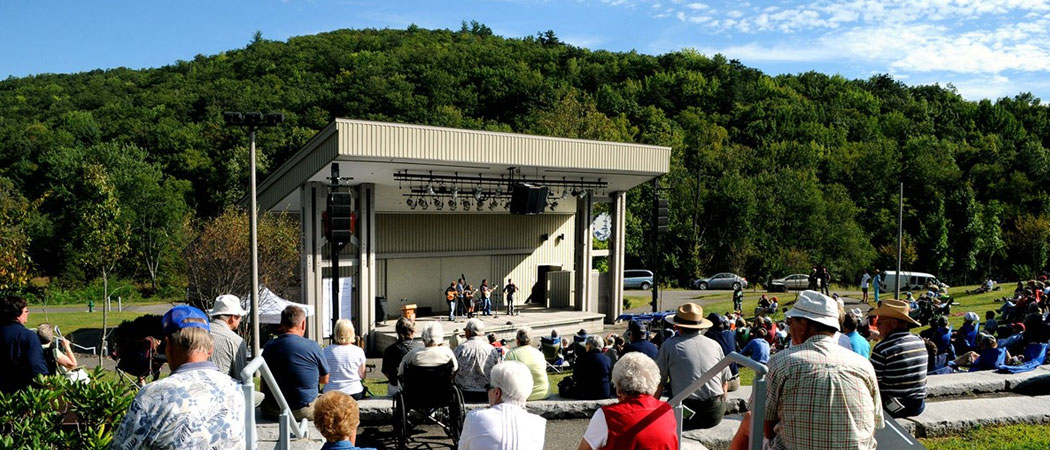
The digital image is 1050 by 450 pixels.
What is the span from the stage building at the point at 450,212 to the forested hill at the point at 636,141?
20818 mm

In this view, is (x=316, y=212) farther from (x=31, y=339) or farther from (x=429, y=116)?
(x=429, y=116)

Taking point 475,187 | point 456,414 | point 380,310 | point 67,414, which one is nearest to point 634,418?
point 456,414

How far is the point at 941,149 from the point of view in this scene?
185 ft

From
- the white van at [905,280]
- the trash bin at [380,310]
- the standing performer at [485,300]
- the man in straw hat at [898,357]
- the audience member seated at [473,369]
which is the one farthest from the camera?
the white van at [905,280]

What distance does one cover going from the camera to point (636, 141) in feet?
188

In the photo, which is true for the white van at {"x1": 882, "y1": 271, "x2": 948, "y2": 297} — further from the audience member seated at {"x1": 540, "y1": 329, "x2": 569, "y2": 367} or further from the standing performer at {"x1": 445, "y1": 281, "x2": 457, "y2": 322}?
the audience member seated at {"x1": 540, "y1": 329, "x2": 569, "y2": 367}

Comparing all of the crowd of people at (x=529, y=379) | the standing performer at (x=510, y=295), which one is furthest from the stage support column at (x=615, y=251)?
the crowd of people at (x=529, y=379)

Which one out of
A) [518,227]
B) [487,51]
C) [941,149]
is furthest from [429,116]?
[941,149]

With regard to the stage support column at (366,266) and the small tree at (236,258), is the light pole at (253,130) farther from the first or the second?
the small tree at (236,258)

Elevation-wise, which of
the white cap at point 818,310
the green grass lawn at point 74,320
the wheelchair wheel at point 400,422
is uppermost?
the white cap at point 818,310

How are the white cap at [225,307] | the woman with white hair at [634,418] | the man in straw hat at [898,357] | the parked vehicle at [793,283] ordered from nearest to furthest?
the woman with white hair at [634,418]
the white cap at [225,307]
the man in straw hat at [898,357]
the parked vehicle at [793,283]

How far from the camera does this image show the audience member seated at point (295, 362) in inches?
213

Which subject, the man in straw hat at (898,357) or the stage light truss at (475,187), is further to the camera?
the stage light truss at (475,187)

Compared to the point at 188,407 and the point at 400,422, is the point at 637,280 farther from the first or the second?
the point at 188,407
